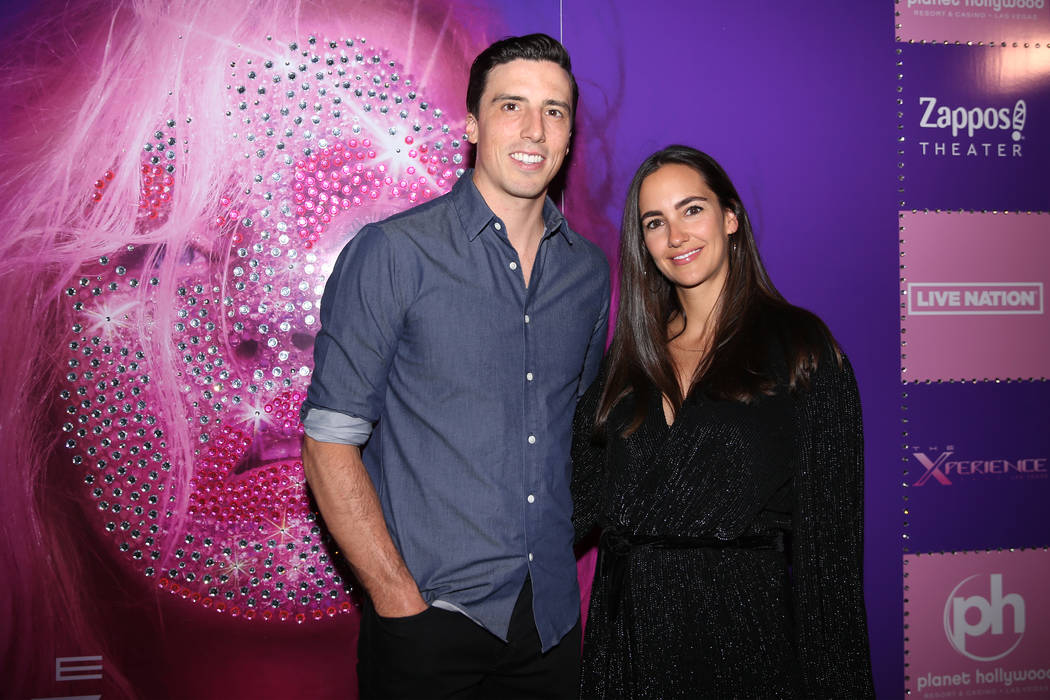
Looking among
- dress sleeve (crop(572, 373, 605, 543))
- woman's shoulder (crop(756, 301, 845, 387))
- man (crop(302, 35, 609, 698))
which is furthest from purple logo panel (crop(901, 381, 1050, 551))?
man (crop(302, 35, 609, 698))

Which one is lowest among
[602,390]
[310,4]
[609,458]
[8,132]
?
[609,458]

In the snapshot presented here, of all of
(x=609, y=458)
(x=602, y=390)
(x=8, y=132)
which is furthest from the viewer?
Answer: (x=8, y=132)

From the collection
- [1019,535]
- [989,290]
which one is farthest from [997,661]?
[989,290]

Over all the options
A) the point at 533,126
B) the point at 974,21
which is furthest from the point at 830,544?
the point at 974,21

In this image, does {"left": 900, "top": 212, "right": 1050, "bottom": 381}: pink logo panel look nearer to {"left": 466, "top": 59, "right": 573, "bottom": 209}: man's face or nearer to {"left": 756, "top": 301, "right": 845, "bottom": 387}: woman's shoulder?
{"left": 756, "top": 301, "right": 845, "bottom": 387}: woman's shoulder

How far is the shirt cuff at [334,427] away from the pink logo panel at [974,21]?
7.79ft

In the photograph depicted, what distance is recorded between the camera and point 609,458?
1.85m

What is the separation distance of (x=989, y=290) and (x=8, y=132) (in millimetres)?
3334

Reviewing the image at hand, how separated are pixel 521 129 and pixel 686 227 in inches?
19.9

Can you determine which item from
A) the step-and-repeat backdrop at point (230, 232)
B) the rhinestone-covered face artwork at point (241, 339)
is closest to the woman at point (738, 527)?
the step-and-repeat backdrop at point (230, 232)

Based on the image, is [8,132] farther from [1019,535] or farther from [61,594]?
[1019,535]

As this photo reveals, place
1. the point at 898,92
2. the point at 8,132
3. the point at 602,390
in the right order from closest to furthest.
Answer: the point at 602,390, the point at 8,132, the point at 898,92

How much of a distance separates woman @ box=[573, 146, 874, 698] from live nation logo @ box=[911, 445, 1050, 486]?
116 cm

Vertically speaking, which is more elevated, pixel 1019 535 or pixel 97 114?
pixel 97 114
